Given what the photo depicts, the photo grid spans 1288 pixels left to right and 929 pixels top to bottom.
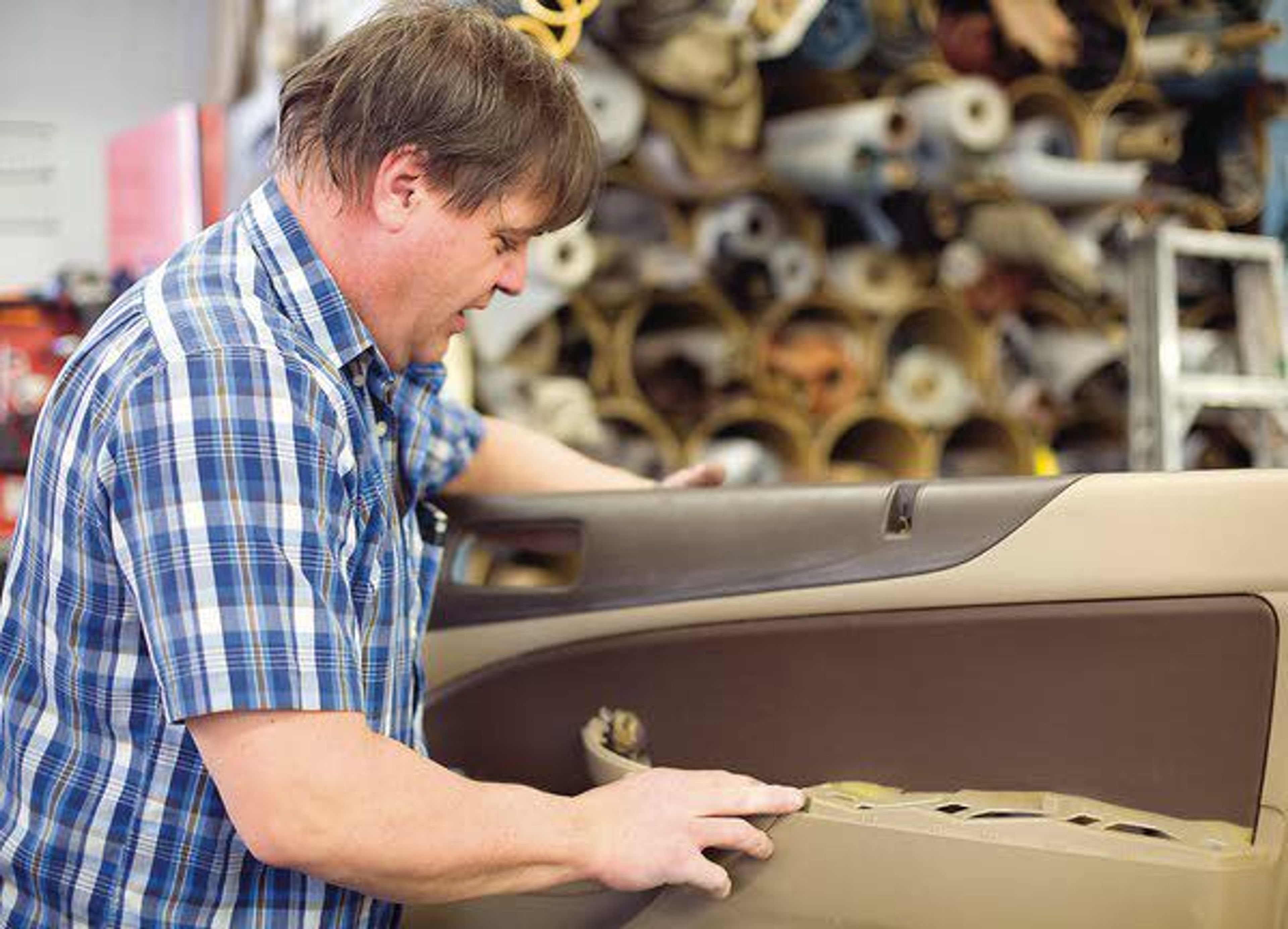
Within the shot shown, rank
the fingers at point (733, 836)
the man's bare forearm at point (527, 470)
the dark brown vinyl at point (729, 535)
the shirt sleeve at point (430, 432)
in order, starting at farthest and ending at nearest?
the man's bare forearm at point (527, 470) → the shirt sleeve at point (430, 432) → the dark brown vinyl at point (729, 535) → the fingers at point (733, 836)

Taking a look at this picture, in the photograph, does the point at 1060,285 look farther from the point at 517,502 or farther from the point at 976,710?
the point at 976,710

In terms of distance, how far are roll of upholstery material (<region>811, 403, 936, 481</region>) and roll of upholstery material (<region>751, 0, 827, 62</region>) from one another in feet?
2.35

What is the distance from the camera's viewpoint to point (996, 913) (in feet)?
2.97

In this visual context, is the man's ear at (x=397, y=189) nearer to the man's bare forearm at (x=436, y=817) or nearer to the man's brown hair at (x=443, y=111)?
the man's brown hair at (x=443, y=111)

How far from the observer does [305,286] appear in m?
0.92

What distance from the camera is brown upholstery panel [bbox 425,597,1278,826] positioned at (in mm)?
951

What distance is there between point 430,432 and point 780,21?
5.11 ft

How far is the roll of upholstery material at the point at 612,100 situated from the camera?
244cm

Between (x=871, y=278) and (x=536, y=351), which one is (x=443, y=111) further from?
(x=871, y=278)

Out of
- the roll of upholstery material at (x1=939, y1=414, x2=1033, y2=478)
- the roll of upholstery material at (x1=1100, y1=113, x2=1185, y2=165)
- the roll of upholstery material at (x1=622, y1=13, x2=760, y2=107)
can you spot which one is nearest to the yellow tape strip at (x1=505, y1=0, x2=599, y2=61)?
the roll of upholstery material at (x1=622, y1=13, x2=760, y2=107)

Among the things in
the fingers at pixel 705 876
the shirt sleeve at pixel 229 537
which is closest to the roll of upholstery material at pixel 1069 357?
the fingers at pixel 705 876

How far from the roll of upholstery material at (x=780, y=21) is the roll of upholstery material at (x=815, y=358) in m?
0.50

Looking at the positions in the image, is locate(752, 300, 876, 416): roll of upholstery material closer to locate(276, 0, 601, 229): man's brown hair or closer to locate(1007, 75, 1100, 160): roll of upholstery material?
locate(1007, 75, 1100, 160): roll of upholstery material

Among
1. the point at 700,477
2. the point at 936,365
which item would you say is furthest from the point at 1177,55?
the point at 700,477
